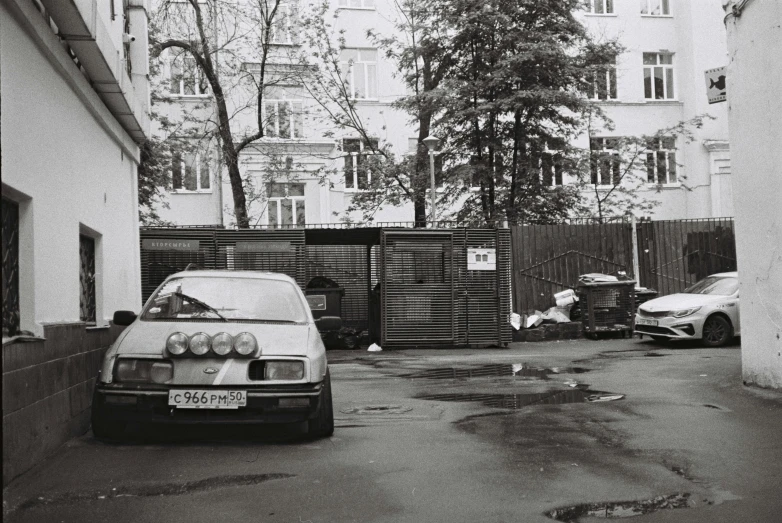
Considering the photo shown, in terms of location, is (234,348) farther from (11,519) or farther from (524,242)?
(524,242)

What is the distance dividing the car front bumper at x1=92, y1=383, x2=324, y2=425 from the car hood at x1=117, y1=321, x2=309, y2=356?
0.31 meters

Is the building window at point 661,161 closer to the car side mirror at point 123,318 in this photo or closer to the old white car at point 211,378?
the car side mirror at point 123,318

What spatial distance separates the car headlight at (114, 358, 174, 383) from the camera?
21.8ft

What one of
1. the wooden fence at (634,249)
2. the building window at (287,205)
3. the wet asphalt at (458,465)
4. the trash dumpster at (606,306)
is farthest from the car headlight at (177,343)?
the building window at (287,205)

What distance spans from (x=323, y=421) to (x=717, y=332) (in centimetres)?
1293

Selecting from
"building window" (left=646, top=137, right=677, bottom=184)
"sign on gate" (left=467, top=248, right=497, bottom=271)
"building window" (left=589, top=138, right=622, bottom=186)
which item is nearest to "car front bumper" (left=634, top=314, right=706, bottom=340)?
"sign on gate" (left=467, top=248, right=497, bottom=271)

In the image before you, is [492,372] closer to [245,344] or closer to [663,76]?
[245,344]

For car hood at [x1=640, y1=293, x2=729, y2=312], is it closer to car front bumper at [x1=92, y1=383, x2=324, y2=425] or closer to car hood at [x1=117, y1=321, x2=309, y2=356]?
car hood at [x1=117, y1=321, x2=309, y2=356]

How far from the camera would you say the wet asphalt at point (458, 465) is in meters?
4.74

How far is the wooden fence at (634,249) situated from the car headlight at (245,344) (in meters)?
17.0

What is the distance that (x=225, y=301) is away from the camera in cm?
769

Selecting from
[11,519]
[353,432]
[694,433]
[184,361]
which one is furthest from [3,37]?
[694,433]

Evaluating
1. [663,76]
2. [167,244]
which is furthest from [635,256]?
[663,76]

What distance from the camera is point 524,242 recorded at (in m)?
23.3
